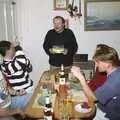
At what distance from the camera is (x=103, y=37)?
4.97 metres

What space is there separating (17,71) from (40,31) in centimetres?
191

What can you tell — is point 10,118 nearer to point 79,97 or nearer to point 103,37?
point 79,97

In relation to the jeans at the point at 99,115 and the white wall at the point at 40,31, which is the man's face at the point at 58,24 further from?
the jeans at the point at 99,115

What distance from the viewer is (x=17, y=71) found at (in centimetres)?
319

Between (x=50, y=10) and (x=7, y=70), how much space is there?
2.02 meters

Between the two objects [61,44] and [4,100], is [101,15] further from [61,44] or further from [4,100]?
[4,100]

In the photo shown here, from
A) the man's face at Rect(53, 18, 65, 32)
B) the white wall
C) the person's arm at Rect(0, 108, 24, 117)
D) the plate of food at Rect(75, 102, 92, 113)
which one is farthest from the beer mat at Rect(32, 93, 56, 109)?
the white wall

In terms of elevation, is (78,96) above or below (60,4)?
below

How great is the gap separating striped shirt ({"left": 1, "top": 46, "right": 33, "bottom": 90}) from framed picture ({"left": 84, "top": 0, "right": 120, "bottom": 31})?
2013 millimetres

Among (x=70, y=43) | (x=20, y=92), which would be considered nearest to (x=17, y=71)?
(x=20, y=92)

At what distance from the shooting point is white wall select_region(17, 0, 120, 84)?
16.0ft

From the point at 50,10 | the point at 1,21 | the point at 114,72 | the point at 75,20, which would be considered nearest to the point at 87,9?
the point at 75,20

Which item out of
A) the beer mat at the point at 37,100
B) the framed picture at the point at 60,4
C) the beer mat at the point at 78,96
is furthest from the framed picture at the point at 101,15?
the beer mat at the point at 37,100

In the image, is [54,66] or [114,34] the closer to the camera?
[54,66]
